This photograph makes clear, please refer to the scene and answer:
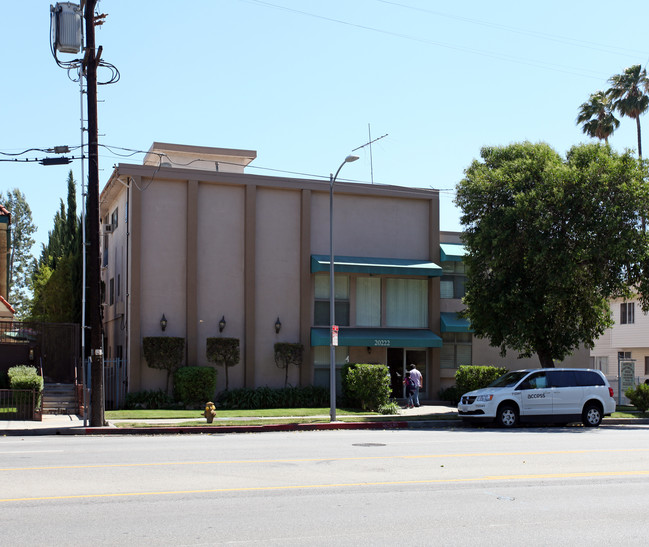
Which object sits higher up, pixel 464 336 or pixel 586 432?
pixel 464 336

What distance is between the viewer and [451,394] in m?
31.1

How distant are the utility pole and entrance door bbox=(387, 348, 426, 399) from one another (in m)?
14.2

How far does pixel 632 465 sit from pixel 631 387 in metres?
19.3

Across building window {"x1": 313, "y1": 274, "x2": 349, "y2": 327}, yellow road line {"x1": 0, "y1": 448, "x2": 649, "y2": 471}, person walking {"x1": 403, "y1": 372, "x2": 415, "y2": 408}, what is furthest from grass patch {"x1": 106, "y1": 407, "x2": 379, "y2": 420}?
yellow road line {"x1": 0, "y1": 448, "x2": 649, "y2": 471}

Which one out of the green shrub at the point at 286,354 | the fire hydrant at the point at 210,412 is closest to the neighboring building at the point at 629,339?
the green shrub at the point at 286,354

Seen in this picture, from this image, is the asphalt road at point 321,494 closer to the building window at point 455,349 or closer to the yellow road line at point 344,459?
the yellow road line at point 344,459

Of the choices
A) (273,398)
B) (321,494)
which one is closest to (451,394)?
(273,398)

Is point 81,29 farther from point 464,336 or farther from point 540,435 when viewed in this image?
point 464,336

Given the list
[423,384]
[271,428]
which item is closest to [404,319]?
[423,384]

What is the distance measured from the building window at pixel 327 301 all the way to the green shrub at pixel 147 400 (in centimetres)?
652

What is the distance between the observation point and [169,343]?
28.3 metres

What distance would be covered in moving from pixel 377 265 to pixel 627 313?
23596 millimetres

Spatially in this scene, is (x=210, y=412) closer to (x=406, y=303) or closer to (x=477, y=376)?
(x=477, y=376)

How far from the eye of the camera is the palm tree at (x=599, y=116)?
47.1 metres
